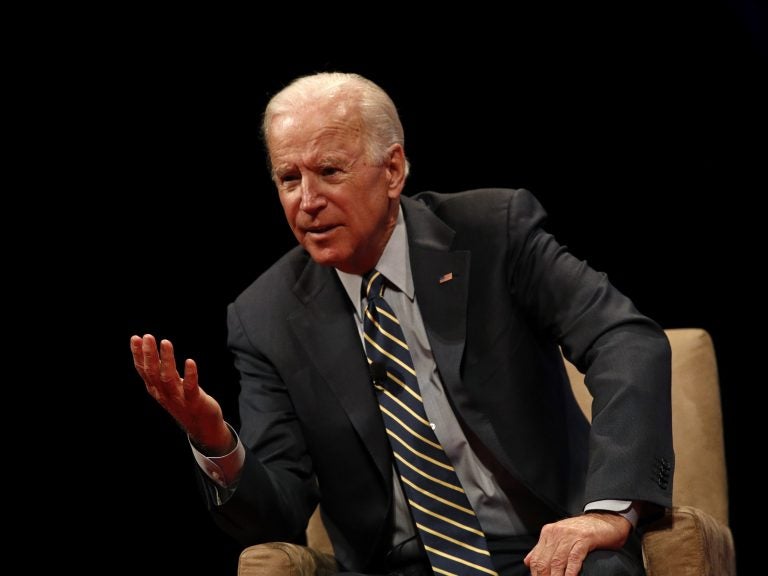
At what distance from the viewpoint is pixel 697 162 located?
3234 millimetres

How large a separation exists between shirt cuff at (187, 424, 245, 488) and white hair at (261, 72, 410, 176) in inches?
27.5

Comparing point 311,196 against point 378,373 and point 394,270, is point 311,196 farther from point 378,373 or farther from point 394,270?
point 378,373

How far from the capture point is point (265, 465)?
2.39 meters

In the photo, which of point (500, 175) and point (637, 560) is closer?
point (637, 560)

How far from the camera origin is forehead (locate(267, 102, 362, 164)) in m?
2.31

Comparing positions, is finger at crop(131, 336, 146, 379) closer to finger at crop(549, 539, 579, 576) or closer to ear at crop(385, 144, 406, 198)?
ear at crop(385, 144, 406, 198)

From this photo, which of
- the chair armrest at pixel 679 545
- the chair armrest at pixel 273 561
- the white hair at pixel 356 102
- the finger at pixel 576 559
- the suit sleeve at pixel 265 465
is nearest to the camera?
the finger at pixel 576 559

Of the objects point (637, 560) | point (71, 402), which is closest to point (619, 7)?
point (637, 560)

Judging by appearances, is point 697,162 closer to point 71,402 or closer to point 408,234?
point 408,234

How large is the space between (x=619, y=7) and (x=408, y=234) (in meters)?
1.19

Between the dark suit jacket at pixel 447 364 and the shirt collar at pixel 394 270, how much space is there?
25 mm

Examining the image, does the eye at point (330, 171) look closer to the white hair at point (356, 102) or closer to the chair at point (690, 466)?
the white hair at point (356, 102)

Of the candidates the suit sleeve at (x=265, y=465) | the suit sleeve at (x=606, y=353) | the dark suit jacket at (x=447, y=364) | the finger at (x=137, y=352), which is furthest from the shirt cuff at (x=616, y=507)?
the finger at (x=137, y=352)

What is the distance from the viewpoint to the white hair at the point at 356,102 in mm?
2361
